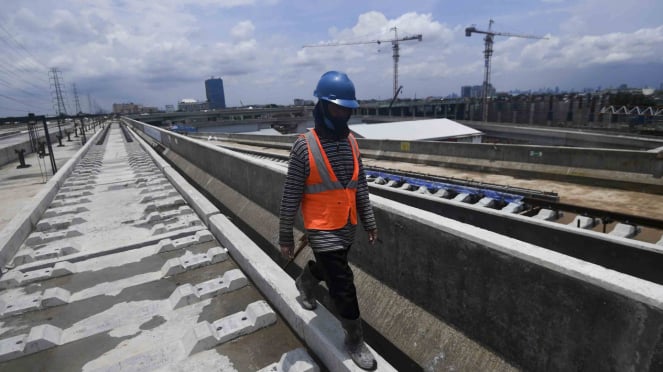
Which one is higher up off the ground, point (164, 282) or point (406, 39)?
point (406, 39)

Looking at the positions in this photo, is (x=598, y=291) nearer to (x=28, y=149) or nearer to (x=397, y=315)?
(x=397, y=315)

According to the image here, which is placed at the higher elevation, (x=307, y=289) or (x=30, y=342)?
(x=307, y=289)

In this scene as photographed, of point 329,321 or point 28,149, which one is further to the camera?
point 28,149

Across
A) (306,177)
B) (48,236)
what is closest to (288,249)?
(306,177)

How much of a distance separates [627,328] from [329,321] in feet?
6.91

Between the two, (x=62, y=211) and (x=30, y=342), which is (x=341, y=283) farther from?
(x=62, y=211)

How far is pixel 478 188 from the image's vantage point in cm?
1008

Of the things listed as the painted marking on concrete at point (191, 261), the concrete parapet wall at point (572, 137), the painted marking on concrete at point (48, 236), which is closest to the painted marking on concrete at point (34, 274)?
the painted marking on concrete at point (48, 236)

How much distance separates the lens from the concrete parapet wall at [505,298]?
169 cm

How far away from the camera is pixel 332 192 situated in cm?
267

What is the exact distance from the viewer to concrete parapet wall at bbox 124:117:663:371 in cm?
169

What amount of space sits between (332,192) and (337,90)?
29.4 inches

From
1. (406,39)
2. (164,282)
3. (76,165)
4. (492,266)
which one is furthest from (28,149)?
(406,39)

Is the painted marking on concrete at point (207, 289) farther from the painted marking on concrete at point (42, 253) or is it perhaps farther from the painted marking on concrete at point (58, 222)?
the painted marking on concrete at point (58, 222)
